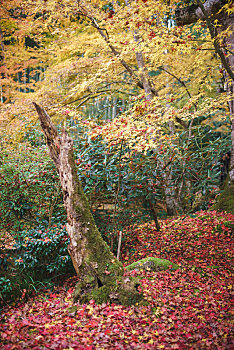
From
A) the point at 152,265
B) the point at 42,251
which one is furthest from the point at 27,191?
the point at 152,265

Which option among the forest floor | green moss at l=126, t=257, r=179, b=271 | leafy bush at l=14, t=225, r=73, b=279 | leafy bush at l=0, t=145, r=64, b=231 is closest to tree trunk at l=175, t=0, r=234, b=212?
the forest floor

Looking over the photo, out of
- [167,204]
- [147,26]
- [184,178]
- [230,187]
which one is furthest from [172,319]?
[147,26]

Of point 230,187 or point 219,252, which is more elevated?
point 230,187

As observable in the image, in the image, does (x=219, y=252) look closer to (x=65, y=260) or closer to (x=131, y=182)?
(x=131, y=182)

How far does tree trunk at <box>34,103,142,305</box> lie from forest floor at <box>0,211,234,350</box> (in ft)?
0.45

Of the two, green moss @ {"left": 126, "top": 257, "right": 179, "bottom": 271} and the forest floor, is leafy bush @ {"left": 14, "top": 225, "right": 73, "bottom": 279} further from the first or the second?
green moss @ {"left": 126, "top": 257, "right": 179, "bottom": 271}

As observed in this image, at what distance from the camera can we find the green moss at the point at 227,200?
616 cm

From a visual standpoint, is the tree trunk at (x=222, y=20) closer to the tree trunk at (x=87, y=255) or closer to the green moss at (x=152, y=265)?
the green moss at (x=152, y=265)

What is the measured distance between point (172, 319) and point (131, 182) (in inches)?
105

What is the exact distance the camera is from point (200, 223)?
6.05 metres

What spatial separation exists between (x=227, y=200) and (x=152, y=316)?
430 centimetres

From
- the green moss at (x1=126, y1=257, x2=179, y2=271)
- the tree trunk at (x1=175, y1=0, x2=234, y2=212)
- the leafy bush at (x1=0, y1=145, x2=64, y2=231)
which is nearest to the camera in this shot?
the leafy bush at (x1=0, y1=145, x2=64, y2=231)

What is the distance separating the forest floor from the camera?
2.37 meters

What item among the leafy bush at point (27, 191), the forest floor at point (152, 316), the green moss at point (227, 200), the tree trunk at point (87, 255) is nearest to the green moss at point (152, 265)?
the forest floor at point (152, 316)
